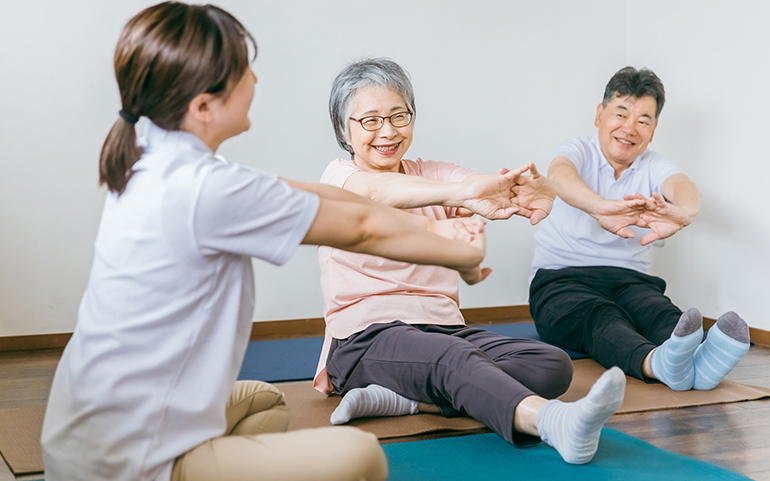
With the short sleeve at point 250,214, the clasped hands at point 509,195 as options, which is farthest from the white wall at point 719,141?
the short sleeve at point 250,214

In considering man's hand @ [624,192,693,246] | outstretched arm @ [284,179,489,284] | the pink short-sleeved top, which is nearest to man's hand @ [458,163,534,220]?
the pink short-sleeved top

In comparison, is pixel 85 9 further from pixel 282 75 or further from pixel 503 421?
pixel 503 421

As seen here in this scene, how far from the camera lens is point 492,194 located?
1.89 meters

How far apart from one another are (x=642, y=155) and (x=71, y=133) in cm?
276

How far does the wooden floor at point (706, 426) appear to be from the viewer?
160 centimetres

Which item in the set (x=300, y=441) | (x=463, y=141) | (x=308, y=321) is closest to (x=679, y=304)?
(x=463, y=141)

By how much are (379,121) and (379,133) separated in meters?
0.04

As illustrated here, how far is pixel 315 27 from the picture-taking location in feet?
11.5

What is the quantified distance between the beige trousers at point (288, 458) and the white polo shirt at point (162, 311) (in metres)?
0.03

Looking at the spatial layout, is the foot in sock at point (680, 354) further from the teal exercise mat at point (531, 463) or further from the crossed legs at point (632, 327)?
the teal exercise mat at point (531, 463)

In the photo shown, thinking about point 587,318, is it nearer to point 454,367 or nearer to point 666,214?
point 666,214

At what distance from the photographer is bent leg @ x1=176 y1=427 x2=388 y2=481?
103cm

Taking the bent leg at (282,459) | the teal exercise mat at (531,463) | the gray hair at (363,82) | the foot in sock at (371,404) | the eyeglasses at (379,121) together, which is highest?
the gray hair at (363,82)

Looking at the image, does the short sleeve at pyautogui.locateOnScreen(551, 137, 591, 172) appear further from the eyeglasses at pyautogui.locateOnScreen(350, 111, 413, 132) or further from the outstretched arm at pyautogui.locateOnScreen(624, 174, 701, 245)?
the eyeglasses at pyautogui.locateOnScreen(350, 111, 413, 132)
